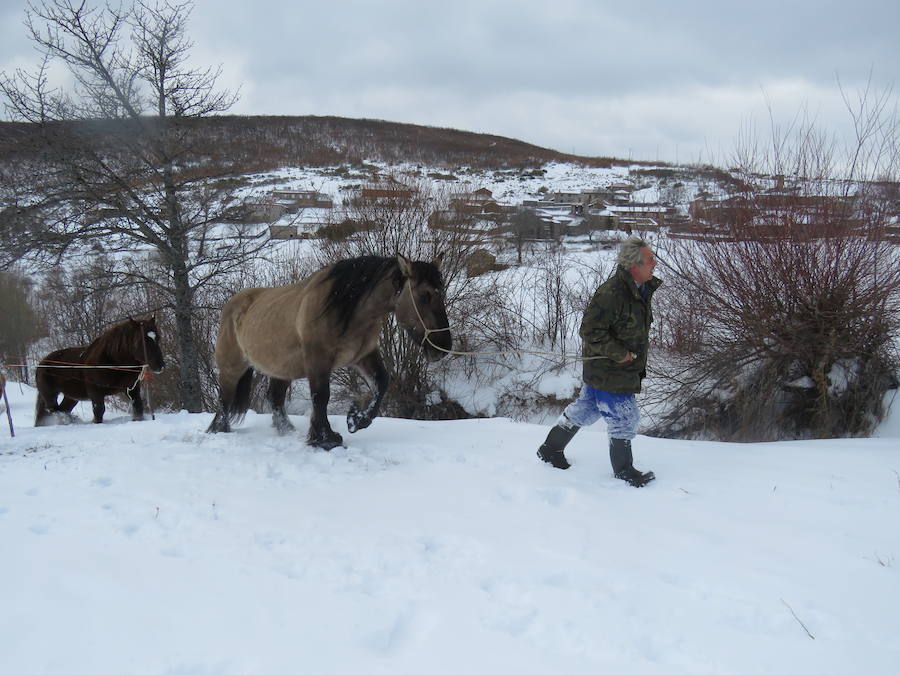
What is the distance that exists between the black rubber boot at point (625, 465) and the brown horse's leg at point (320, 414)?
2658 mm

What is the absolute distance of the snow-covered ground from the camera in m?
2.14

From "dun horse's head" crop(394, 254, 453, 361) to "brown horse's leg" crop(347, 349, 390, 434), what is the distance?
0.88 meters

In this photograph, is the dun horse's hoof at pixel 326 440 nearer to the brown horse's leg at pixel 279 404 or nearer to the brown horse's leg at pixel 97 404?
the brown horse's leg at pixel 279 404

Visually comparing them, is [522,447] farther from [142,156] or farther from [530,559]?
[142,156]

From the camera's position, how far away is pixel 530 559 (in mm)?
2908

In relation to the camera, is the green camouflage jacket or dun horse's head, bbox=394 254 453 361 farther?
dun horse's head, bbox=394 254 453 361

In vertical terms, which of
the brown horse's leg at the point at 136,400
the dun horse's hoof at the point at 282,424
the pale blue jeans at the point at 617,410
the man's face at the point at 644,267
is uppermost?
the man's face at the point at 644,267

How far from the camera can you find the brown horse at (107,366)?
27.5 ft

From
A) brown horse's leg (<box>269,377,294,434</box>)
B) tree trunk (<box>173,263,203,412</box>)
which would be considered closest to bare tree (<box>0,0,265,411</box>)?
tree trunk (<box>173,263,203,412</box>)

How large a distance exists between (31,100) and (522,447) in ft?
39.0

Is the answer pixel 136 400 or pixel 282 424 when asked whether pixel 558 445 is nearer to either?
pixel 282 424

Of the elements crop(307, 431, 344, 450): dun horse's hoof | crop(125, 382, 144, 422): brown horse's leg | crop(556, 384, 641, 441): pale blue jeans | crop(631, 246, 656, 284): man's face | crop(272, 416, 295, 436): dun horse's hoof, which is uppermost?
crop(631, 246, 656, 284): man's face

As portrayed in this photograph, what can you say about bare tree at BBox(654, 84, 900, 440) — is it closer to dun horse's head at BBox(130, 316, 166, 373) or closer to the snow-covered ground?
the snow-covered ground

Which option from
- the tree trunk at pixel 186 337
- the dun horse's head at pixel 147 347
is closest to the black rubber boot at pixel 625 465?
the dun horse's head at pixel 147 347
